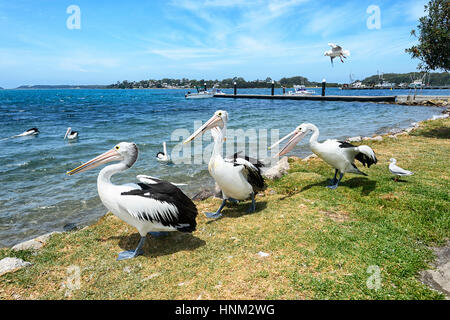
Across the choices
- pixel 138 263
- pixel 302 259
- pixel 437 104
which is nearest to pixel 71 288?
pixel 138 263

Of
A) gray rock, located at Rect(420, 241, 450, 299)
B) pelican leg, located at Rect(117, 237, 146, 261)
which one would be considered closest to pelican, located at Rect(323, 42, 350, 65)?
gray rock, located at Rect(420, 241, 450, 299)

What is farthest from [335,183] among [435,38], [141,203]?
[435,38]

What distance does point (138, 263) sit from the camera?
147 inches

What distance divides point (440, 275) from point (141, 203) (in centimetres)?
388

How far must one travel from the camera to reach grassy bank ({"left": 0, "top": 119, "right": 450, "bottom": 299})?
120 inches

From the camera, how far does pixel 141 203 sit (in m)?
3.71

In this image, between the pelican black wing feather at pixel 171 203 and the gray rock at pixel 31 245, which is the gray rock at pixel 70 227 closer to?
the gray rock at pixel 31 245

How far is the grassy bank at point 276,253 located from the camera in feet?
9.97

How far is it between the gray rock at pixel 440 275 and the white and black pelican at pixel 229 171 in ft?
9.50

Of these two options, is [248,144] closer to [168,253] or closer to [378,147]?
[378,147]

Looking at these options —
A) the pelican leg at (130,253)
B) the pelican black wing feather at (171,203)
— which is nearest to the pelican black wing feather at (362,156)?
the pelican black wing feather at (171,203)

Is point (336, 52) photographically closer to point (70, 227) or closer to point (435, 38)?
point (435, 38)

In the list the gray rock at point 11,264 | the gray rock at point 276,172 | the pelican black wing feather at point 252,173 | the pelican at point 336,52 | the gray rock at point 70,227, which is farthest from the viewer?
the pelican at point 336,52
